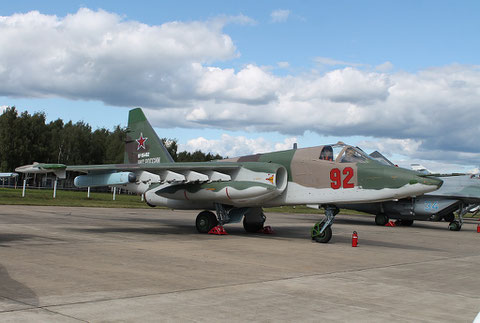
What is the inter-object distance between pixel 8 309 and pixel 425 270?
7.54 metres

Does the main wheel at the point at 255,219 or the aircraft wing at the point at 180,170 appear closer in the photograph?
the aircraft wing at the point at 180,170

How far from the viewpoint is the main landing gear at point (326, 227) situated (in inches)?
521

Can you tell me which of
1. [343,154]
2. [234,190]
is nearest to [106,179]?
[234,190]

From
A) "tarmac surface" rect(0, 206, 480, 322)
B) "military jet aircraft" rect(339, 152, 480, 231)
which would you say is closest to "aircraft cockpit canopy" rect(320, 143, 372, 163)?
"tarmac surface" rect(0, 206, 480, 322)

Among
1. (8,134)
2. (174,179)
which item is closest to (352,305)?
(174,179)

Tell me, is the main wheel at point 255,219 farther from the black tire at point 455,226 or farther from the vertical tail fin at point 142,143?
the black tire at point 455,226

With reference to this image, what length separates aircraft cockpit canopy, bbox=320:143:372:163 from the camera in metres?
13.1

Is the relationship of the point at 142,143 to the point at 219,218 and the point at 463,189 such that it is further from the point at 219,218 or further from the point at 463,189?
the point at 463,189

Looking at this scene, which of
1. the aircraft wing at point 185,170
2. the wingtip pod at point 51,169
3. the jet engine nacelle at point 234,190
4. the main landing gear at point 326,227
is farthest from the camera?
the aircraft wing at point 185,170

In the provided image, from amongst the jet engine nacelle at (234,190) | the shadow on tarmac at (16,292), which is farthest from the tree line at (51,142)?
the shadow on tarmac at (16,292)

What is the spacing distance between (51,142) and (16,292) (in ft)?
234

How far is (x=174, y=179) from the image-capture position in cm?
1403

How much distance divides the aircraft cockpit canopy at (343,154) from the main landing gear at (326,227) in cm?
136

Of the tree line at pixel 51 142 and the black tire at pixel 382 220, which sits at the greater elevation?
the tree line at pixel 51 142
